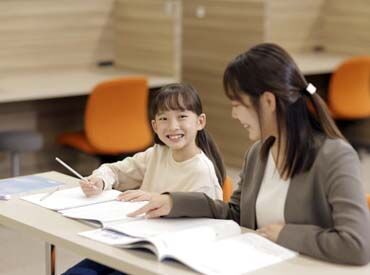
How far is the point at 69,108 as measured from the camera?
17.3 ft

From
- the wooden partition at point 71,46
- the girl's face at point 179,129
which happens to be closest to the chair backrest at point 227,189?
the girl's face at point 179,129

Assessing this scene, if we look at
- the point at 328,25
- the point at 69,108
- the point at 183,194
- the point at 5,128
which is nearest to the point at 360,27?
the point at 328,25

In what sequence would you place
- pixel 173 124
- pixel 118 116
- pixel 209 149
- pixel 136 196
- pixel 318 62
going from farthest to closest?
pixel 318 62 < pixel 118 116 < pixel 209 149 < pixel 173 124 < pixel 136 196

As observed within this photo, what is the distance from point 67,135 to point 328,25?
2527mm

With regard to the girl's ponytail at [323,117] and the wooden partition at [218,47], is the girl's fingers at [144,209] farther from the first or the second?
the wooden partition at [218,47]

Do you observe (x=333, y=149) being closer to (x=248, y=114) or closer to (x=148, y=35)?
(x=248, y=114)

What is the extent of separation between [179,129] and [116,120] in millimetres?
2046

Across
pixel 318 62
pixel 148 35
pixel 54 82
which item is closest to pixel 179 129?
pixel 54 82

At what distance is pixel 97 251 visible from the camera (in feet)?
6.40

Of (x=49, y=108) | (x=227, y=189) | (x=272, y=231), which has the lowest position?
(x=49, y=108)

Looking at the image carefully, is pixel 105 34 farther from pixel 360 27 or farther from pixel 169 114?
pixel 169 114

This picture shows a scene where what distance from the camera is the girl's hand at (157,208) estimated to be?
7.14ft

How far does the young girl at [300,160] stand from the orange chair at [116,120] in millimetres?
2454

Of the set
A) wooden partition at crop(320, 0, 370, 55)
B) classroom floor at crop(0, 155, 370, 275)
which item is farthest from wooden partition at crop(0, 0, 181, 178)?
wooden partition at crop(320, 0, 370, 55)
